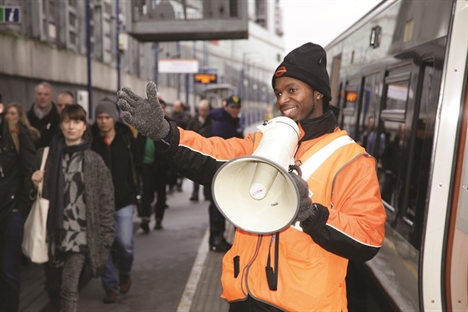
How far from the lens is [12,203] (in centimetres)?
453

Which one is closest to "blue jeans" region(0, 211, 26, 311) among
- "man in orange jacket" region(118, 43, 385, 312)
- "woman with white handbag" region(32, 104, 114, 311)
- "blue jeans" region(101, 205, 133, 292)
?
"woman with white handbag" region(32, 104, 114, 311)

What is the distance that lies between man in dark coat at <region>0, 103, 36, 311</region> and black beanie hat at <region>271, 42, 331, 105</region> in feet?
8.75

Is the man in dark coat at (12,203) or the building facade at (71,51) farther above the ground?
the building facade at (71,51)

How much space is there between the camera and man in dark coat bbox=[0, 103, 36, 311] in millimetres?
4504

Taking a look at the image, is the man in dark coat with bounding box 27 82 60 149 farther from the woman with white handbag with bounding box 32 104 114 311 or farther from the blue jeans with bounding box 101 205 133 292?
the woman with white handbag with bounding box 32 104 114 311

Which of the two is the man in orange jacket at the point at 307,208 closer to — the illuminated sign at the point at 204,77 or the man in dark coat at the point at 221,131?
the man in dark coat at the point at 221,131

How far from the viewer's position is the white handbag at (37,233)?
449cm

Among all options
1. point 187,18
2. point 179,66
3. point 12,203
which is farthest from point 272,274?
point 179,66

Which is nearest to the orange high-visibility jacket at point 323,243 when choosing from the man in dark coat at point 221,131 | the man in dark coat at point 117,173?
the man in dark coat at point 117,173

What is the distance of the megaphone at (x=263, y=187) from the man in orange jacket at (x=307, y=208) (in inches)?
4.0

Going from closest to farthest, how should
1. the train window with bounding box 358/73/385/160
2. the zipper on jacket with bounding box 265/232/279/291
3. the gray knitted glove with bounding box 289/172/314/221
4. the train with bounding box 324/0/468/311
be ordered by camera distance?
the gray knitted glove with bounding box 289/172/314/221 → the zipper on jacket with bounding box 265/232/279/291 → the train with bounding box 324/0/468/311 → the train window with bounding box 358/73/385/160

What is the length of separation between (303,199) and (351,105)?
4770mm

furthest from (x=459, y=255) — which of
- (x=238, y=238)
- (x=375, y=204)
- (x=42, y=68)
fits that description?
(x=42, y=68)

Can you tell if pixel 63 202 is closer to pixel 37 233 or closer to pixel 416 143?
pixel 37 233
